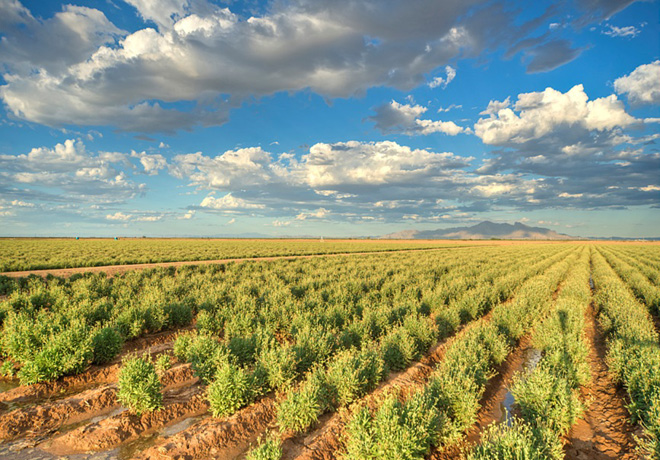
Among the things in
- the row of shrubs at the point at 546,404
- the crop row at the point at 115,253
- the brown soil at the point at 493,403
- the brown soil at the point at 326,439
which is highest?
the crop row at the point at 115,253

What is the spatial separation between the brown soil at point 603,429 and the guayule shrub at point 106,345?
36.8 feet

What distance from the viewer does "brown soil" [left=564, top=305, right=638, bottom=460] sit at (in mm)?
6051

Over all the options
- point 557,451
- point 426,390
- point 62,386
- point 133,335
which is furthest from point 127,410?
point 557,451

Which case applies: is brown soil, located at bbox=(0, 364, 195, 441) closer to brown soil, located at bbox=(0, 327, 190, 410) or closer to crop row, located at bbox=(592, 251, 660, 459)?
brown soil, located at bbox=(0, 327, 190, 410)

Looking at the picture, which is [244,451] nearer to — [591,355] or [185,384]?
[185,384]

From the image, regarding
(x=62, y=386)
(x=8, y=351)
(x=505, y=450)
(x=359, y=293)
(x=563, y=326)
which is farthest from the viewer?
(x=359, y=293)

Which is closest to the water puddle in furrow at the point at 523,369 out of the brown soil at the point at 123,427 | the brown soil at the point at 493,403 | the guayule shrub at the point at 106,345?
the brown soil at the point at 493,403

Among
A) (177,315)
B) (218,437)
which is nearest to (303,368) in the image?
(218,437)

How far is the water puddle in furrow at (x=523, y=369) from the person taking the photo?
716 centimetres

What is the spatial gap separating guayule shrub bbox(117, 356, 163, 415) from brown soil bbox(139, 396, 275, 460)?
1125mm

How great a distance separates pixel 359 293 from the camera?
60.7ft

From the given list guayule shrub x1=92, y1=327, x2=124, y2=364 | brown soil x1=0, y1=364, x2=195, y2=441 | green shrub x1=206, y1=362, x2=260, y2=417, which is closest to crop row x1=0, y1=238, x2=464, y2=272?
guayule shrub x1=92, y1=327, x2=124, y2=364

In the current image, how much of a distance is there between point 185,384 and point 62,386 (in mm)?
3025

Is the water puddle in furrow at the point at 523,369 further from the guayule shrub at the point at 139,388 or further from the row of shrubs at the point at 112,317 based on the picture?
the guayule shrub at the point at 139,388
